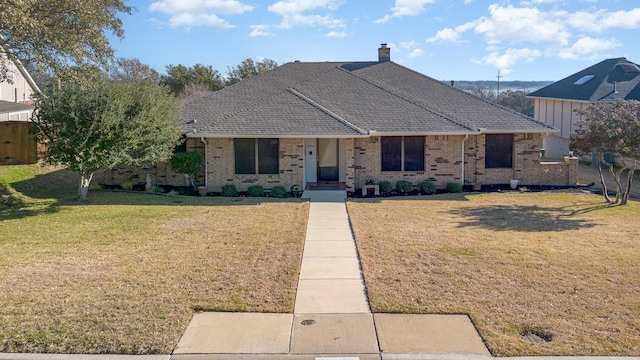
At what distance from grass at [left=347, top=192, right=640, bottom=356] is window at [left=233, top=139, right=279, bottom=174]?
422 centimetres

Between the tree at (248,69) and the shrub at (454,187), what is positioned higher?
the tree at (248,69)

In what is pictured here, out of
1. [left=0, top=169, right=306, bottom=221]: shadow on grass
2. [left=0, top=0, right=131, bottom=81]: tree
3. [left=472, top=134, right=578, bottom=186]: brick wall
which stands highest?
[left=0, top=0, right=131, bottom=81]: tree

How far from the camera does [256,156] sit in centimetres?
1909

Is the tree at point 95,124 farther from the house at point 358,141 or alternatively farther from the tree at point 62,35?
the house at point 358,141

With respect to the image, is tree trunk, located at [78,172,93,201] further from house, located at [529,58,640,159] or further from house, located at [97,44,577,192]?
house, located at [529,58,640,159]

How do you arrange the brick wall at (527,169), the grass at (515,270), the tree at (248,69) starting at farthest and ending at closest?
the tree at (248,69) → the brick wall at (527,169) → the grass at (515,270)

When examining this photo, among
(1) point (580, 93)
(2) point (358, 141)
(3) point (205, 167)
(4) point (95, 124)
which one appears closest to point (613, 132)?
(2) point (358, 141)

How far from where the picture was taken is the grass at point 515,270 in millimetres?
7234

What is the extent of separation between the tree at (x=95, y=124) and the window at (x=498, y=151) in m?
12.0

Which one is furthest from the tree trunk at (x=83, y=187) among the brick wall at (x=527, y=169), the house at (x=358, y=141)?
the brick wall at (x=527, y=169)

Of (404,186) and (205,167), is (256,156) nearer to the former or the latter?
(205,167)

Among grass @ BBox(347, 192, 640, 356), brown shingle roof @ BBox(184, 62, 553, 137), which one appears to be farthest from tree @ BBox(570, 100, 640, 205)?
brown shingle roof @ BBox(184, 62, 553, 137)

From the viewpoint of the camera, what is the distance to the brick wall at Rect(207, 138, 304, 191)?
1891 cm

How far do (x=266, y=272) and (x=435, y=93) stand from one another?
618 inches
